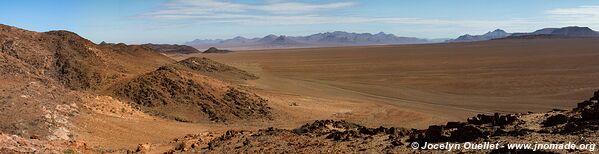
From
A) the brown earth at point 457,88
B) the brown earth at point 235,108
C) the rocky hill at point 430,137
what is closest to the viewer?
the rocky hill at point 430,137

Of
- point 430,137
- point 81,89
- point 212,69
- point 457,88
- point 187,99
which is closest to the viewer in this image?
point 430,137

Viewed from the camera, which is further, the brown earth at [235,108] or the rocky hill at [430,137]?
the brown earth at [235,108]

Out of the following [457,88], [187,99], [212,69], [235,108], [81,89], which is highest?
[81,89]

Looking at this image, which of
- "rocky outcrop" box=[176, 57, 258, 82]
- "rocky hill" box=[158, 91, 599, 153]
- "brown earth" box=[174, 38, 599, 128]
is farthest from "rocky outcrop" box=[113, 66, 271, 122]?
"rocky outcrop" box=[176, 57, 258, 82]

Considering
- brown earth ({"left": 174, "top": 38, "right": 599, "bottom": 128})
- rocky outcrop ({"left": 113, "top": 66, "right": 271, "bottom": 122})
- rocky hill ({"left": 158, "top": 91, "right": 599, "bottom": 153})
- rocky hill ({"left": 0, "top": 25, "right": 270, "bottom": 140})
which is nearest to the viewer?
rocky hill ({"left": 158, "top": 91, "right": 599, "bottom": 153})

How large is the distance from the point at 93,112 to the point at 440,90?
21.8 m

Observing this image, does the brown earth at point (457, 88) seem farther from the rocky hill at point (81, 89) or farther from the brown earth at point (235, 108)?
the rocky hill at point (81, 89)

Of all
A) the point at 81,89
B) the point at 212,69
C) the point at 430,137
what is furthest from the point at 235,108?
the point at 212,69

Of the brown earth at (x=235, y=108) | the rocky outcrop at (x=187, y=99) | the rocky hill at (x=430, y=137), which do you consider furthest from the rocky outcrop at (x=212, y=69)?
the rocky hill at (x=430, y=137)

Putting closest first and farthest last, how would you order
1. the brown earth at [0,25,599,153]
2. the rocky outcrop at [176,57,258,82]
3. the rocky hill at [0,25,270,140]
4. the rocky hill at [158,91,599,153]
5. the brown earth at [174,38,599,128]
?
the rocky hill at [158,91,599,153]
the brown earth at [0,25,599,153]
the rocky hill at [0,25,270,140]
the brown earth at [174,38,599,128]
the rocky outcrop at [176,57,258,82]

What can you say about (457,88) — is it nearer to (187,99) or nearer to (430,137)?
(187,99)

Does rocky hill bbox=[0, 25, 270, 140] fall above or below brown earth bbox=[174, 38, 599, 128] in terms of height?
above

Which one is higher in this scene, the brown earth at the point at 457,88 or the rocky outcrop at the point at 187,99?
the rocky outcrop at the point at 187,99

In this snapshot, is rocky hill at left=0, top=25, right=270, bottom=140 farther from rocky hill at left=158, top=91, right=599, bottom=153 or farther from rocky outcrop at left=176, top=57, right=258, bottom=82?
rocky outcrop at left=176, top=57, right=258, bottom=82
